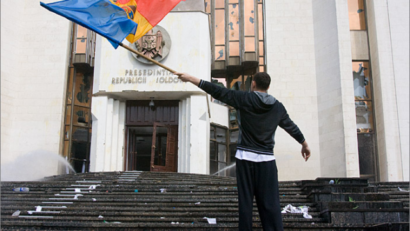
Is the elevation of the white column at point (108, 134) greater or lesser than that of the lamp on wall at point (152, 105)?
lesser

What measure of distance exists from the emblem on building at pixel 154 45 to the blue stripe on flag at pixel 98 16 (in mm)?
9769

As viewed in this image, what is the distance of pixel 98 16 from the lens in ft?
21.6

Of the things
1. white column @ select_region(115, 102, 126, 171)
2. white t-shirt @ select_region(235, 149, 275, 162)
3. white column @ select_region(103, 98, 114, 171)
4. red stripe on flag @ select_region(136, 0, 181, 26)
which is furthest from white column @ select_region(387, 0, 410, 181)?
white t-shirt @ select_region(235, 149, 275, 162)

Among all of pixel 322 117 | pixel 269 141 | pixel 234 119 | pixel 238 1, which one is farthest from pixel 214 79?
pixel 269 141

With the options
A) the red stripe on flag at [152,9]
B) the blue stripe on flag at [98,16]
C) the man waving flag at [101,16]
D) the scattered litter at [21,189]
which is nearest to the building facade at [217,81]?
the scattered litter at [21,189]

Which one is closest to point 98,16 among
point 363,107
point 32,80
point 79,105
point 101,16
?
point 101,16

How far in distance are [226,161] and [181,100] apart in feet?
15.7

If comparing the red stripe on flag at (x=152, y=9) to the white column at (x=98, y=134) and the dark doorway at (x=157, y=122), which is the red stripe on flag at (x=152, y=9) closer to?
the white column at (x=98, y=134)

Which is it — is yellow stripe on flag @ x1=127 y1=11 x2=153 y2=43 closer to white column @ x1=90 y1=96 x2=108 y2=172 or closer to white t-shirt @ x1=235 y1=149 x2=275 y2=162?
white t-shirt @ x1=235 y1=149 x2=275 y2=162

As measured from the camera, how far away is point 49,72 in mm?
21125

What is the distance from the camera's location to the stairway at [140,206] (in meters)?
6.64

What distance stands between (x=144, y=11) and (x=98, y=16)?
1627 mm

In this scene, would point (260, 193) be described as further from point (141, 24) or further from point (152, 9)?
point (152, 9)

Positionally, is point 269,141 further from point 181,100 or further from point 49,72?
point 49,72
